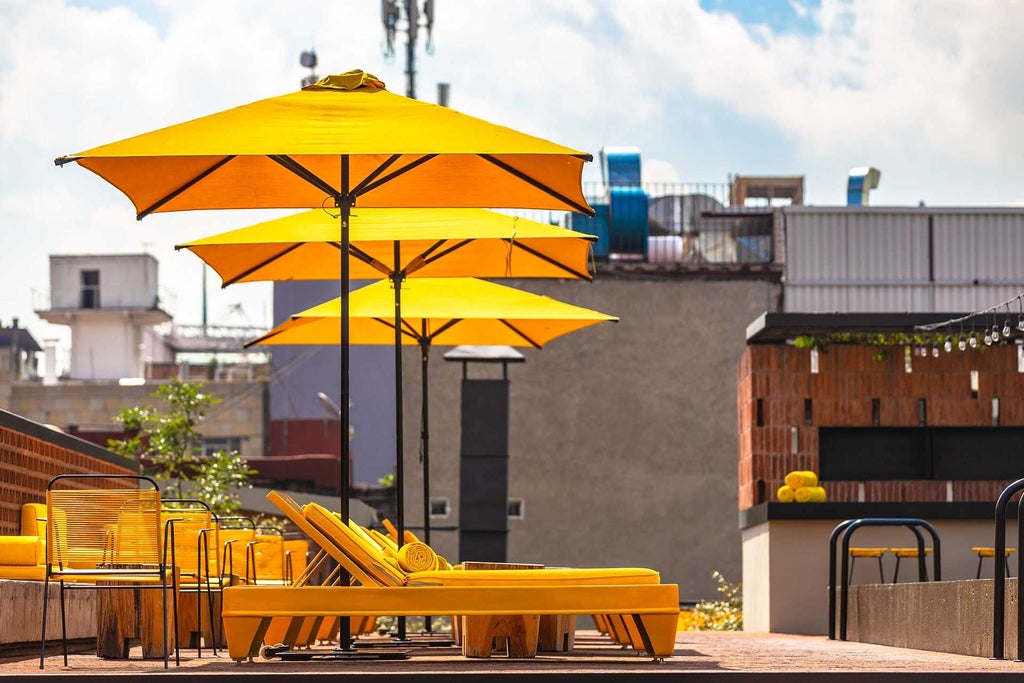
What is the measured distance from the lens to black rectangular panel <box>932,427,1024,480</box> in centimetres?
1880

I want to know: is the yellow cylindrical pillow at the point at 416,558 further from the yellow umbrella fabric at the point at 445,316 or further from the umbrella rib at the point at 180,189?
the yellow umbrella fabric at the point at 445,316

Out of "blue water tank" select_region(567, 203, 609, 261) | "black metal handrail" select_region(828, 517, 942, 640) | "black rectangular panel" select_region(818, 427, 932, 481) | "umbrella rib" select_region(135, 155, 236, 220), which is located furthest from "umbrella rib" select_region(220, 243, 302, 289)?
"blue water tank" select_region(567, 203, 609, 261)

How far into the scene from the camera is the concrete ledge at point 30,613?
9.11 metres

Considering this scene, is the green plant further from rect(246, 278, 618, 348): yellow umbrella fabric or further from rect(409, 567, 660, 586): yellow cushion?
rect(409, 567, 660, 586): yellow cushion

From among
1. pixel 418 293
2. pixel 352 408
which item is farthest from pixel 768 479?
pixel 352 408

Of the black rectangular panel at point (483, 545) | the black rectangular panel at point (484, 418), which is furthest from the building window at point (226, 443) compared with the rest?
the black rectangular panel at point (483, 545)

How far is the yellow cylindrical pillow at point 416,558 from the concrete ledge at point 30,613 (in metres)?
1.67

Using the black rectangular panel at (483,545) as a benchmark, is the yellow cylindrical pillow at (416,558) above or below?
above

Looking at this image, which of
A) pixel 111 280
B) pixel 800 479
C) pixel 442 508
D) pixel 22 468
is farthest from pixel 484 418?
pixel 111 280

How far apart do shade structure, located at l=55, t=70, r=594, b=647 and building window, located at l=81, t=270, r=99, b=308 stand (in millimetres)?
47113

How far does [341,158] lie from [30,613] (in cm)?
327

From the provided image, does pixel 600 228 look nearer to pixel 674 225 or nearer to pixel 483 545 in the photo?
pixel 674 225

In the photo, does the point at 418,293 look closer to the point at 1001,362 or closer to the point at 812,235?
the point at 1001,362

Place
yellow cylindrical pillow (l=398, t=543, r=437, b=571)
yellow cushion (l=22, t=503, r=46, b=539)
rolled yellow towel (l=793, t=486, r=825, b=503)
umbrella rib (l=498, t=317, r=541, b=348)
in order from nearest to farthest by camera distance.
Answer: yellow cylindrical pillow (l=398, t=543, r=437, b=571)
yellow cushion (l=22, t=503, r=46, b=539)
umbrella rib (l=498, t=317, r=541, b=348)
rolled yellow towel (l=793, t=486, r=825, b=503)
